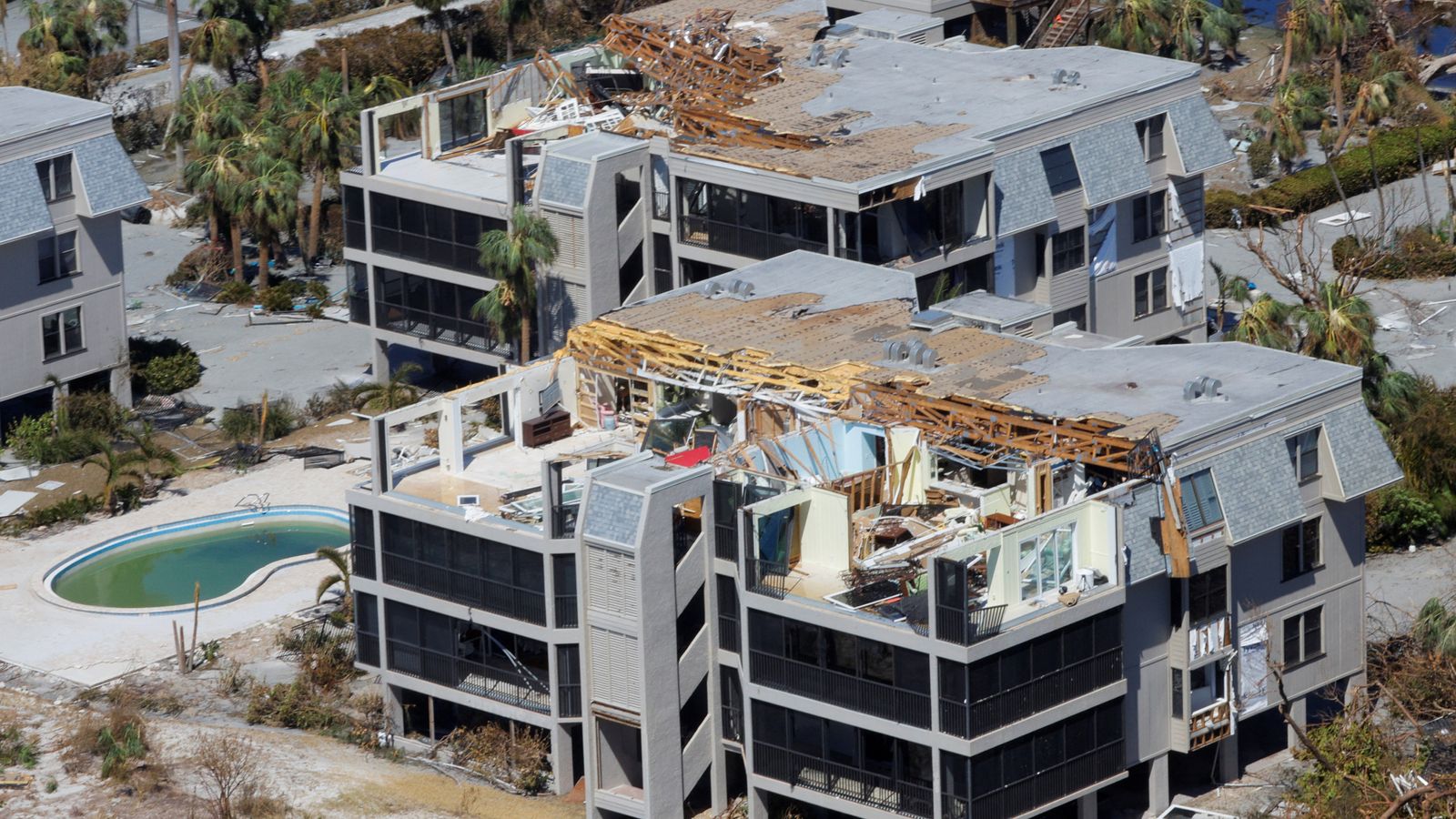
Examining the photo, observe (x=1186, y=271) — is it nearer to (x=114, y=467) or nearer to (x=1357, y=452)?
(x=1357, y=452)

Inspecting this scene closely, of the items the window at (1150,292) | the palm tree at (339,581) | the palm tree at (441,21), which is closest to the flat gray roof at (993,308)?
the window at (1150,292)

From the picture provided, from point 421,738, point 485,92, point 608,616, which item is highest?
point 485,92

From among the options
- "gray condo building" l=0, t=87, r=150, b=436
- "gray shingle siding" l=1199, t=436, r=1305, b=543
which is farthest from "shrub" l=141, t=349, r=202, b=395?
"gray shingle siding" l=1199, t=436, r=1305, b=543

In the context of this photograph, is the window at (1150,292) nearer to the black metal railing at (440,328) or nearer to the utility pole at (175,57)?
the black metal railing at (440,328)

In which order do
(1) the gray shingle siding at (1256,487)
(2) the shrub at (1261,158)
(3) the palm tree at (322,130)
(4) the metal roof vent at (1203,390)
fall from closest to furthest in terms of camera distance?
(1) the gray shingle siding at (1256,487)
(4) the metal roof vent at (1203,390)
(3) the palm tree at (322,130)
(2) the shrub at (1261,158)

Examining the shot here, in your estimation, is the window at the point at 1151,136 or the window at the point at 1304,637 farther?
the window at the point at 1151,136

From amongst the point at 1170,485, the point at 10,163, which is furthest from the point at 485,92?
the point at 1170,485

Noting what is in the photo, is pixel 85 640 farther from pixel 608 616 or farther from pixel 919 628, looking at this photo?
pixel 919 628
